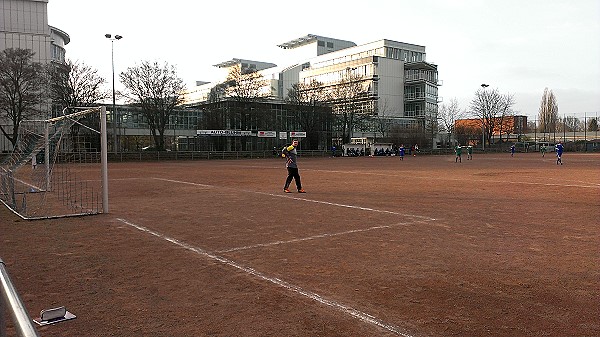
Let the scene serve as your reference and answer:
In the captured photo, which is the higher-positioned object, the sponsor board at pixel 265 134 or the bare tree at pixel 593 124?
the bare tree at pixel 593 124

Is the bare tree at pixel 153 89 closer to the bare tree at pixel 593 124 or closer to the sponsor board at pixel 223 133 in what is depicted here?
the sponsor board at pixel 223 133

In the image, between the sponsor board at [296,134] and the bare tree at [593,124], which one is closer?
the sponsor board at [296,134]

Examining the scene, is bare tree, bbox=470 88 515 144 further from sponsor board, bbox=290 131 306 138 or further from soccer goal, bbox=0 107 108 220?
soccer goal, bbox=0 107 108 220

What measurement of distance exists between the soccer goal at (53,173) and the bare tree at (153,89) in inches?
1370

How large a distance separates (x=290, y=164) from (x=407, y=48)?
8549 cm

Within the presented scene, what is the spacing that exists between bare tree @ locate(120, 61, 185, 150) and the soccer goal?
114ft

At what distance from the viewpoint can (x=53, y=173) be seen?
19359 mm

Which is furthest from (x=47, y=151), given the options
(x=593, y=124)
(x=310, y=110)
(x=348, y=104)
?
(x=593, y=124)

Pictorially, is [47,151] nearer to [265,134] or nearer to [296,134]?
[265,134]

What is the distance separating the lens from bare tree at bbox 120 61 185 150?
55656mm

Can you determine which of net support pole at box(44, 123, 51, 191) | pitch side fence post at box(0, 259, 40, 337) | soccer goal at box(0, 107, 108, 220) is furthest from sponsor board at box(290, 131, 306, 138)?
pitch side fence post at box(0, 259, 40, 337)

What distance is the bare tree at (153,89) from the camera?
55.7 meters

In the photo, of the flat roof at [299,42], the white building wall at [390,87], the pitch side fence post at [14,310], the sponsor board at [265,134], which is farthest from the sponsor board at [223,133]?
the pitch side fence post at [14,310]

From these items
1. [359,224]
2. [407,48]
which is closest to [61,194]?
[359,224]
